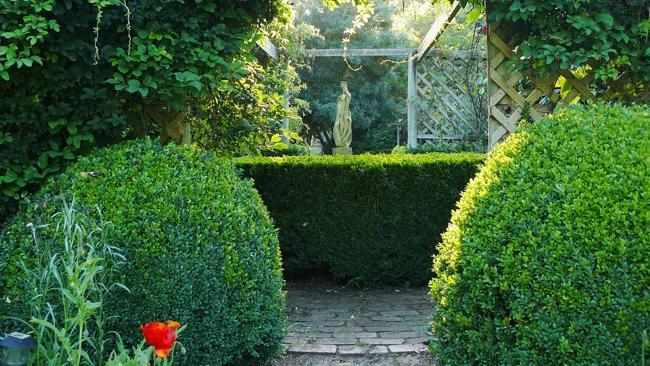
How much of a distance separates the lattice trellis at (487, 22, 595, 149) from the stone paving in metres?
1.43

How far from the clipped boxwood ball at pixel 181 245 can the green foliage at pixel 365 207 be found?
1999mm

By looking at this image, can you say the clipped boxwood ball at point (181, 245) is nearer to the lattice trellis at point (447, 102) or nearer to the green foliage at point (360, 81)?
the lattice trellis at point (447, 102)

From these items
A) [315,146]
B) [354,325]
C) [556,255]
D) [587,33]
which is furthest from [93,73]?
[315,146]

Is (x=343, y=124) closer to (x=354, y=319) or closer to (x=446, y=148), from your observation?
(x=446, y=148)

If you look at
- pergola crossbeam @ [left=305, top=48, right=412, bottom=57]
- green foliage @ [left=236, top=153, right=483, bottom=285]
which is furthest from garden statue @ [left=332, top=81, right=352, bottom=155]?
green foliage @ [left=236, top=153, right=483, bottom=285]

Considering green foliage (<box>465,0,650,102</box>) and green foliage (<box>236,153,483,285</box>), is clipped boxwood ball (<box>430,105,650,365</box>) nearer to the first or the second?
green foliage (<box>465,0,650,102</box>)

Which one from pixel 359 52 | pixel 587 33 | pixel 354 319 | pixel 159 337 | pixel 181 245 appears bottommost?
pixel 354 319

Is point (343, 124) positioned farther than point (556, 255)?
Yes

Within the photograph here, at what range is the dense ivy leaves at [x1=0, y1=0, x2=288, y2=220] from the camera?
3.13 m

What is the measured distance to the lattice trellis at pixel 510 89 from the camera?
3896 mm

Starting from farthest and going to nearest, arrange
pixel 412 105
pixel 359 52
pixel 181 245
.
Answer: pixel 359 52
pixel 412 105
pixel 181 245

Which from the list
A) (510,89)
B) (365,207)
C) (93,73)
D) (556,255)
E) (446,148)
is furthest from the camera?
(446,148)

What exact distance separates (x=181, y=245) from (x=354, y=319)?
210 centimetres

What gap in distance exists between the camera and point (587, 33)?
3.39 m
